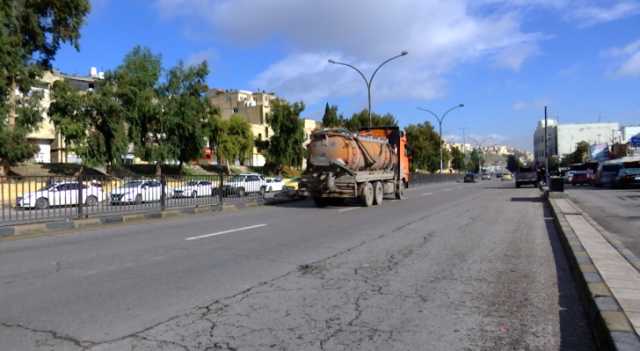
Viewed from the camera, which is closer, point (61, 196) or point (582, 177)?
point (61, 196)

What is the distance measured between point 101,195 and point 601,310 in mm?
13447

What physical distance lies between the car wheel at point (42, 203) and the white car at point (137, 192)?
2.25m

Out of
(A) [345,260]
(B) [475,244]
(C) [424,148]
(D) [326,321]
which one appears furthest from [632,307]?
(C) [424,148]

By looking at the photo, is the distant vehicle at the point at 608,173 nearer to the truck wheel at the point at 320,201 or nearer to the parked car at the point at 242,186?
the truck wheel at the point at 320,201

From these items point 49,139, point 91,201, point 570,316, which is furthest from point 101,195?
point 49,139

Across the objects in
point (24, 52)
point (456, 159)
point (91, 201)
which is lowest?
point (91, 201)

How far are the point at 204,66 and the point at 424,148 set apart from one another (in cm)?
4101

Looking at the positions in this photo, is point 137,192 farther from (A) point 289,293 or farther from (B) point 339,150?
(A) point 289,293

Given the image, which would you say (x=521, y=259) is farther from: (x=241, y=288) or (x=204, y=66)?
(x=204, y=66)

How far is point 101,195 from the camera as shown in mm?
15320

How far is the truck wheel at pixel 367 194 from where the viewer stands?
2192 cm

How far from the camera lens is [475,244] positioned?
1093cm

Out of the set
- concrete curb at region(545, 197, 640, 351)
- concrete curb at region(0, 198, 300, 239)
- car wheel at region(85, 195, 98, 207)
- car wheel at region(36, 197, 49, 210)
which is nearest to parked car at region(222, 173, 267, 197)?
concrete curb at region(0, 198, 300, 239)

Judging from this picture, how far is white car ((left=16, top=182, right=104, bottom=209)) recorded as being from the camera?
13.1m
